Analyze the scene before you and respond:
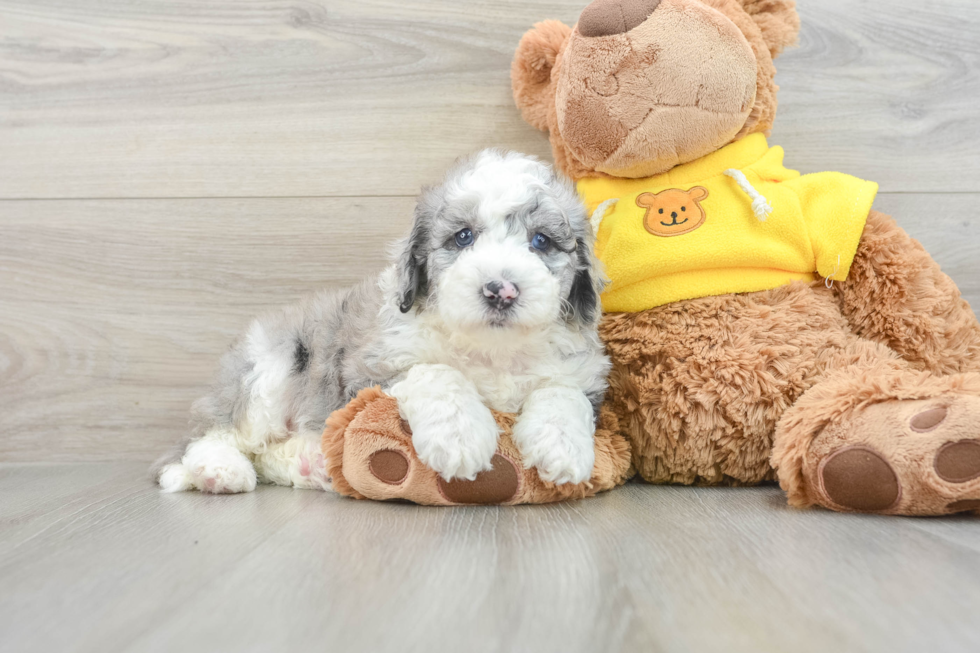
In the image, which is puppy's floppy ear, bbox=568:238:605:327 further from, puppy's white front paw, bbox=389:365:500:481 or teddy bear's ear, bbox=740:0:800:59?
teddy bear's ear, bbox=740:0:800:59

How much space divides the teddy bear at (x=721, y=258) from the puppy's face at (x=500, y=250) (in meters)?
0.19

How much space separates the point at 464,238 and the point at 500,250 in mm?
118

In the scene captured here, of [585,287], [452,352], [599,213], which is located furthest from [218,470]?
[599,213]

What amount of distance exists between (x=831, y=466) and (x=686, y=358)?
17.3 inches

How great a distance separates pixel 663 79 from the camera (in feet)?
5.53

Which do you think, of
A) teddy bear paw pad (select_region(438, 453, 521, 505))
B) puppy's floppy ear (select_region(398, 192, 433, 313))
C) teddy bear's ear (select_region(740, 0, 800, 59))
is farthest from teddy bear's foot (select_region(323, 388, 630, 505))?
teddy bear's ear (select_region(740, 0, 800, 59))

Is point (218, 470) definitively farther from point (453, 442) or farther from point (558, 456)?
point (558, 456)

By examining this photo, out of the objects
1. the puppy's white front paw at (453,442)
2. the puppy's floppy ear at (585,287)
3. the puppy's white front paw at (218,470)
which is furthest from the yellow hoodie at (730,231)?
the puppy's white front paw at (218,470)

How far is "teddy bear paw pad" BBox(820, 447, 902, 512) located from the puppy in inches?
19.0

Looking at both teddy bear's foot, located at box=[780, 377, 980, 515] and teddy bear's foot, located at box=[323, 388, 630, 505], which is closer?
teddy bear's foot, located at box=[780, 377, 980, 515]

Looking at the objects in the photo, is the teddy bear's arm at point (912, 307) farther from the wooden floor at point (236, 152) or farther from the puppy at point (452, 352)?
the puppy at point (452, 352)

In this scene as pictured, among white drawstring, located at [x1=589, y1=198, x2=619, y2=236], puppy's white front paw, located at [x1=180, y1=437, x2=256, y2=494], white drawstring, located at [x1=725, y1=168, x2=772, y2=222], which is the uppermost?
white drawstring, located at [x1=725, y1=168, x2=772, y2=222]

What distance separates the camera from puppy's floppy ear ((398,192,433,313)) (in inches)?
66.6

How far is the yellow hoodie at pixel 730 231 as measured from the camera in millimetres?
1754
